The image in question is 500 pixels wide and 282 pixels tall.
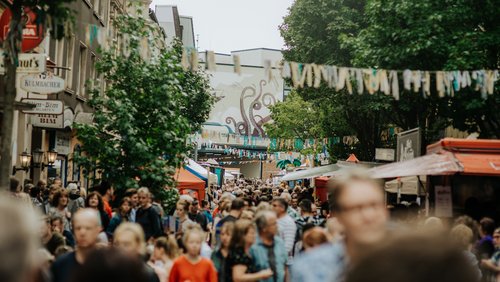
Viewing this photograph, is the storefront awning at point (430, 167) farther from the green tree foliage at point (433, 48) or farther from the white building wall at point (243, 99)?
the white building wall at point (243, 99)

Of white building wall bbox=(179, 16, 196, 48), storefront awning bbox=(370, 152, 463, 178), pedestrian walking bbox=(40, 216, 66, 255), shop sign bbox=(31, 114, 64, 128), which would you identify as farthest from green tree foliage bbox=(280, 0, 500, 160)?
white building wall bbox=(179, 16, 196, 48)

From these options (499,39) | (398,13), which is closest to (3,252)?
(499,39)

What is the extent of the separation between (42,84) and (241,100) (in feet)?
338

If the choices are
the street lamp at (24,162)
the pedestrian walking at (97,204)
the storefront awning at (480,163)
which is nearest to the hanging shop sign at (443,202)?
the storefront awning at (480,163)

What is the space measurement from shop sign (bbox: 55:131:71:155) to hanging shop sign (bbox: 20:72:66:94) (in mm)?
9246

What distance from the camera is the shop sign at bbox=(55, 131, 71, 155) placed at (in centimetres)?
2669

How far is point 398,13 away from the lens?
25.3 m

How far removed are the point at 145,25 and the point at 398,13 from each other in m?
9.06

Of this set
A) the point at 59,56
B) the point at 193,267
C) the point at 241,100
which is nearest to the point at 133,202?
the point at 193,267

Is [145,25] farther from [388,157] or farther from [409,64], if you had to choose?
[388,157]

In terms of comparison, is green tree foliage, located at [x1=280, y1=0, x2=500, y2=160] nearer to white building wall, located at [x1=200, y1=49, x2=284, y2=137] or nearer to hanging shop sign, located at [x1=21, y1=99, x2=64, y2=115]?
hanging shop sign, located at [x1=21, y1=99, x2=64, y2=115]

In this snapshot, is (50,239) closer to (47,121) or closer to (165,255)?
(165,255)

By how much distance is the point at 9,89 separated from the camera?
419 inches

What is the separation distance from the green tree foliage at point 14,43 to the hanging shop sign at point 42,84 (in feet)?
17.8
